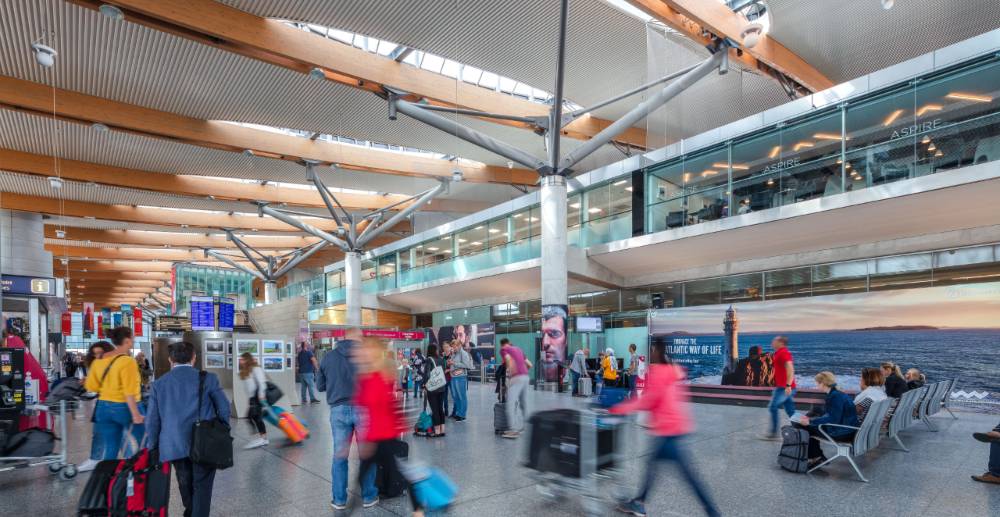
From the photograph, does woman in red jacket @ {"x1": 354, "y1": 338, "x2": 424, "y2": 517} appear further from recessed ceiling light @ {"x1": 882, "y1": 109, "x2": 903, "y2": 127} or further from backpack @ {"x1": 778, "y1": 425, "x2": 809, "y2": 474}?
recessed ceiling light @ {"x1": 882, "y1": 109, "x2": 903, "y2": 127}

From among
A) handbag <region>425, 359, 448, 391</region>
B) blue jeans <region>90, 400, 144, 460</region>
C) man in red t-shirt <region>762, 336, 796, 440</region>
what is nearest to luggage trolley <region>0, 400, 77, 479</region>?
blue jeans <region>90, 400, 144, 460</region>

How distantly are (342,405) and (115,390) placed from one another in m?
2.63

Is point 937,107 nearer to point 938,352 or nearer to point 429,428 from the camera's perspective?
point 938,352

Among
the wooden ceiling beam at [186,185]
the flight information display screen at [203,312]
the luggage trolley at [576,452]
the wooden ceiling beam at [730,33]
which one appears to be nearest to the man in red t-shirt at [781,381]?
the luggage trolley at [576,452]

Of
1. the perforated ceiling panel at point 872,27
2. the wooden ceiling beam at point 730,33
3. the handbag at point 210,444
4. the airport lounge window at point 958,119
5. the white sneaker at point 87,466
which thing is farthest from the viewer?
the perforated ceiling panel at point 872,27

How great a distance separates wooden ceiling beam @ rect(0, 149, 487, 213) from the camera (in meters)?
20.0

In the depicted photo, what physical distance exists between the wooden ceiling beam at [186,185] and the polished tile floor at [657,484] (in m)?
15.9

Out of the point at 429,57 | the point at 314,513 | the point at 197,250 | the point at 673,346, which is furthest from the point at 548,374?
the point at 197,250

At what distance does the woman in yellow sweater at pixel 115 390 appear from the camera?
18.8 ft

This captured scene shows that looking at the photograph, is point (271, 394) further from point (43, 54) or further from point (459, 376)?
point (43, 54)

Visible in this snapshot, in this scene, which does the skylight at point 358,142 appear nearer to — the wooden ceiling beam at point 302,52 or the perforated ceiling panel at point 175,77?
the perforated ceiling panel at point 175,77

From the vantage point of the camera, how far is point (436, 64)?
17.9m

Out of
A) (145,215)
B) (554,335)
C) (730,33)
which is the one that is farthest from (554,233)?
(145,215)

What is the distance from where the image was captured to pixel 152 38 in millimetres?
13648
